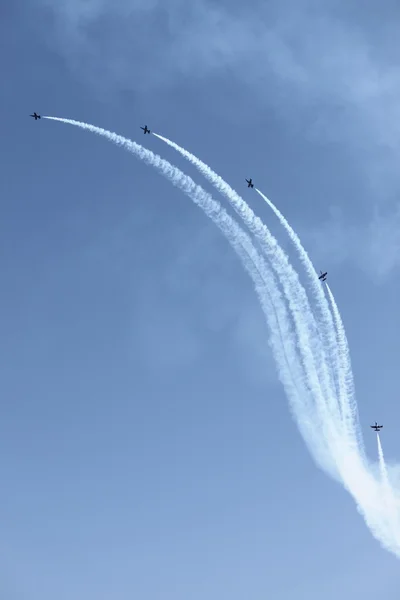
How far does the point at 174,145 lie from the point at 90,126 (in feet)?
59.3

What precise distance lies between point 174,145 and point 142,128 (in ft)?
78.5

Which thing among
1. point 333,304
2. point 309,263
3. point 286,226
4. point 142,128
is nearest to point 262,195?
point 286,226

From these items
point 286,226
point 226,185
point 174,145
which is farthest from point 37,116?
point 286,226

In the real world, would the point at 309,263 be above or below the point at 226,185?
below

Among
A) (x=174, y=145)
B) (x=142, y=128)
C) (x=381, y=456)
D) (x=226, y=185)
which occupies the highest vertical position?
(x=142, y=128)

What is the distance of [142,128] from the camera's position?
124m

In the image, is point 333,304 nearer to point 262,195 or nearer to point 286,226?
point 286,226

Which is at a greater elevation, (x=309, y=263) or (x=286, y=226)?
(x=286, y=226)

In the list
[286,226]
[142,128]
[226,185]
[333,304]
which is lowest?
[333,304]

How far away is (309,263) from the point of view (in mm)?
103500

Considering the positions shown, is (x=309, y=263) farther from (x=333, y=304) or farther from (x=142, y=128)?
(x=142, y=128)

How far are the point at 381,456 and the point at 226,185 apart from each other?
64.8 meters

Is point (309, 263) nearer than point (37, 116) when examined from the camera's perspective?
Yes

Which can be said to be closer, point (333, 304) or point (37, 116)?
point (333, 304)
